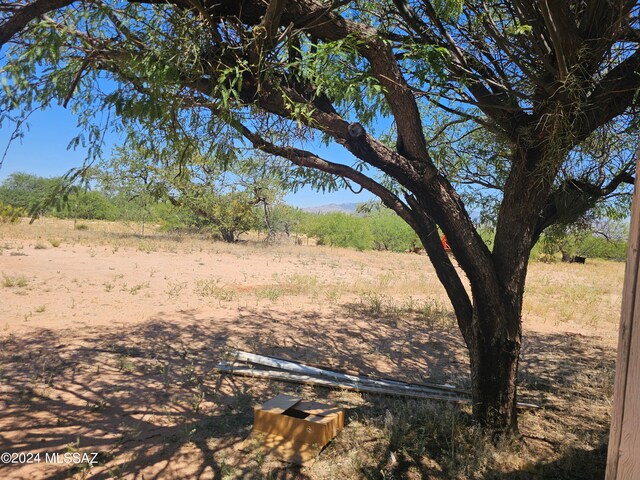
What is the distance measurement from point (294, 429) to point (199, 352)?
298 cm

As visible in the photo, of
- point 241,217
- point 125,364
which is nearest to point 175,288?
point 125,364

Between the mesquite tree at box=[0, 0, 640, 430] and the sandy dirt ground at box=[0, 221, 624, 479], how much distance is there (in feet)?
6.34

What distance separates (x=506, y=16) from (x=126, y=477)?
5.41 m

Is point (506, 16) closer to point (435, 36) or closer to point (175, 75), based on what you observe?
point (435, 36)

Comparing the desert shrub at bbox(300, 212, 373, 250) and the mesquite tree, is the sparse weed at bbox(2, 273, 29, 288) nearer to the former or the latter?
the mesquite tree

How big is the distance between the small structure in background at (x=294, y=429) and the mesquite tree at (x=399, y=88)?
1390mm

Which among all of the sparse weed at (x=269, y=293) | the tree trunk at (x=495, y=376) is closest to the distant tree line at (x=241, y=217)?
the sparse weed at (x=269, y=293)

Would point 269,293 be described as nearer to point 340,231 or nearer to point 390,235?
point 340,231

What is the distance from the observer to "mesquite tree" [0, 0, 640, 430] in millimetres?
2727

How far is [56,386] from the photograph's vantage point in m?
4.69

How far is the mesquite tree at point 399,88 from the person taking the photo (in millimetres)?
2727

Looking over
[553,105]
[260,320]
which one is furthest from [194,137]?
[260,320]

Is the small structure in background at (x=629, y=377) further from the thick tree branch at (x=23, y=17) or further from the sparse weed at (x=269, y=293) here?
the sparse weed at (x=269, y=293)

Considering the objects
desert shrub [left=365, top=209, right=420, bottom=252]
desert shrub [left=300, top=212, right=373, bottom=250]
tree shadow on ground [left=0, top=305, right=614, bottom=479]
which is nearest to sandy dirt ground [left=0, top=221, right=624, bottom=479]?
tree shadow on ground [left=0, top=305, right=614, bottom=479]
